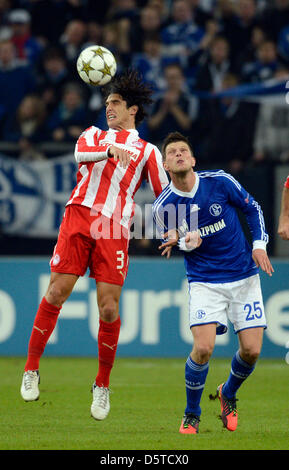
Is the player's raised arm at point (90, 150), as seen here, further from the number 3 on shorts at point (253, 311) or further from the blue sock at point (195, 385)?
the blue sock at point (195, 385)

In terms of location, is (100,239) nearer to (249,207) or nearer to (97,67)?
(249,207)

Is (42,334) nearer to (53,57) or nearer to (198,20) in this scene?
(53,57)

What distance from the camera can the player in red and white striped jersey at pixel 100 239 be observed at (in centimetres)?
664

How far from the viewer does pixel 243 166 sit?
11312 millimetres

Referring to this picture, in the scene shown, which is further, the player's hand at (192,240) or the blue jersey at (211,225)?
the blue jersey at (211,225)

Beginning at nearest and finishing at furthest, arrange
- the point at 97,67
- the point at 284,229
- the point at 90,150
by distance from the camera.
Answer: the point at 90,150
the point at 284,229
the point at 97,67

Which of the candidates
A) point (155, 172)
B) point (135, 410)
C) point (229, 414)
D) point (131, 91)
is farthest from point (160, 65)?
point (229, 414)

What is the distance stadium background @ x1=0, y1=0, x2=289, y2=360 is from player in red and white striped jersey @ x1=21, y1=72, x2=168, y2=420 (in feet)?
13.9

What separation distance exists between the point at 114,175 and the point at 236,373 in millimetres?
1746

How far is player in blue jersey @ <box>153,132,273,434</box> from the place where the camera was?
621 centimetres

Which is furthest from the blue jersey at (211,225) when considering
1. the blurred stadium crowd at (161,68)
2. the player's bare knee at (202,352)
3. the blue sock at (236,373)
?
the blurred stadium crowd at (161,68)

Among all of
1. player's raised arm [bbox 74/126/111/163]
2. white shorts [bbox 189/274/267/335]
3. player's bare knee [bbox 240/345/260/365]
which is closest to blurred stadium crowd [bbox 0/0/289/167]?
player's raised arm [bbox 74/126/111/163]

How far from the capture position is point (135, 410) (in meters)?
7.46

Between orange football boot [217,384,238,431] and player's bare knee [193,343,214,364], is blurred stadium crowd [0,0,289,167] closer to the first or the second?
orange football boot [217,384,238,431]
